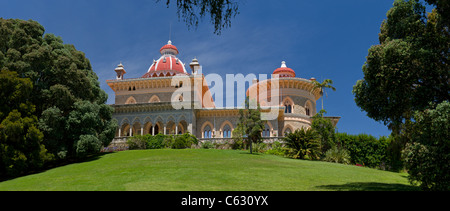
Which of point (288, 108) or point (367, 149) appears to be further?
point (288, 108)

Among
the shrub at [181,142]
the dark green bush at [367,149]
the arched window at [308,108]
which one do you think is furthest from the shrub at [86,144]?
the arched window at [308,108]

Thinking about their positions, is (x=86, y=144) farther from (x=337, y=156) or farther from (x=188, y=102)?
(x=337, y=156)

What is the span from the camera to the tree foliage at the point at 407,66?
439 inches

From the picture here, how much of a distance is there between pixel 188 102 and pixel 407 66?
103 feet

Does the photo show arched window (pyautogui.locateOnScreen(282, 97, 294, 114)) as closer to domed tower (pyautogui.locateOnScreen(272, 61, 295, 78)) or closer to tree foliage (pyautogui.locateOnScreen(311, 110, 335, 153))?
domed tower (pyautogui.locateOnScreen(272, 61, 295, 78))

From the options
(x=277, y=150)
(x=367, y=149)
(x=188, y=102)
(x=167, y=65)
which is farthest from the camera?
(x=167, y=65)

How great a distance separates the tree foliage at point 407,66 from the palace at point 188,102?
79.0 ft

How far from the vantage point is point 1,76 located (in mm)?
21469

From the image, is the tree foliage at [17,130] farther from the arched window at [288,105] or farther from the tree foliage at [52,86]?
Answer: the arched window at [288,105]

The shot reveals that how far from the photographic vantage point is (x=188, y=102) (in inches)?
1607

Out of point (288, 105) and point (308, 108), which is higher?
point (288, 105)

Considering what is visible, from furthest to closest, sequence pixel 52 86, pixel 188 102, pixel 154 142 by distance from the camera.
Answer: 1. pixel 188 102
2. pixel 154 142
3. pixel 52 86

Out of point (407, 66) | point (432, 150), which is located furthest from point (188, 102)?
point (432, 150)
